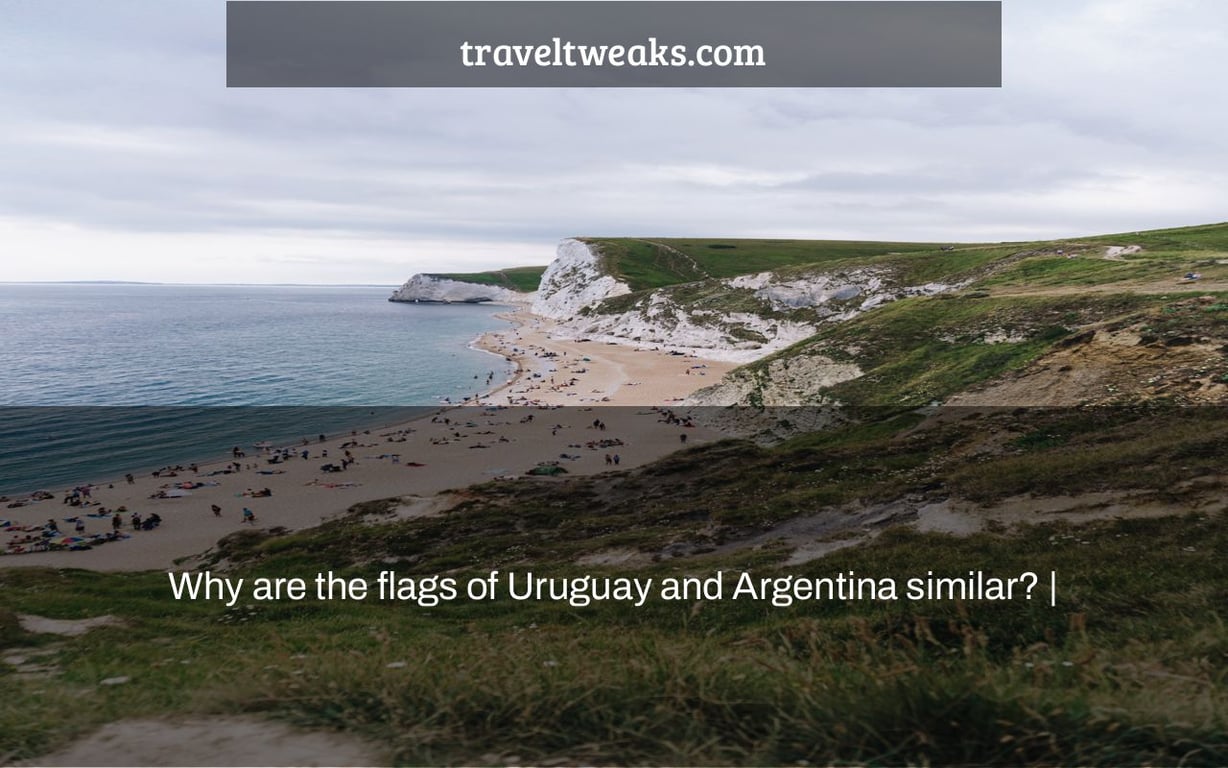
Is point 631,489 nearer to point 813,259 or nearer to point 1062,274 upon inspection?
point 1062,274

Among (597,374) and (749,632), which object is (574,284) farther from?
(749,632)

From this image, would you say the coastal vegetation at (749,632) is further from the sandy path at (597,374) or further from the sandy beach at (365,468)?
the sandy path at (597,374)

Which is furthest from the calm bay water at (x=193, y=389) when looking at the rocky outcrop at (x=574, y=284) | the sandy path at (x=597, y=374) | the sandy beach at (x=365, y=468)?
the rocky outcrop at (x=574, y=284)

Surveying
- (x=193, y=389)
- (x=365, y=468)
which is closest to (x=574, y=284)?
(x=193, y=389)

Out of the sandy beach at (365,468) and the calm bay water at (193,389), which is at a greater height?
the calm bay water at (193,389)

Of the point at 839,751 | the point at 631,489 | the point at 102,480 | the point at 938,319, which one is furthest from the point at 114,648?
the point at 938,319

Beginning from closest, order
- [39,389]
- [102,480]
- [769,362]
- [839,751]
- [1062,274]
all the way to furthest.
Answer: [839,751] → [102,480] → [769,362] → [1062,274] → [39,389]

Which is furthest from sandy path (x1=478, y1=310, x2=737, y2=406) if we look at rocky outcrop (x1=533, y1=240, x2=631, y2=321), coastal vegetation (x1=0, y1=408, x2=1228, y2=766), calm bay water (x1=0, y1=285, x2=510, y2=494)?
coastal vegetation (x1=0, y1=408, x2=1228, y2=766)
